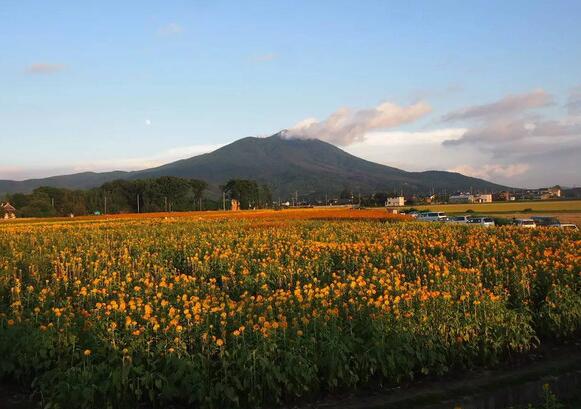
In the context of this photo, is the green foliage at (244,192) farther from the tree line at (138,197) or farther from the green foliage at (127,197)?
the green foliage at (127,197)

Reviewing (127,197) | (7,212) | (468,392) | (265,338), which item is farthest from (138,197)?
(468,392)

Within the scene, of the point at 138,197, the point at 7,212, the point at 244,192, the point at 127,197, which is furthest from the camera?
the point at 244,192

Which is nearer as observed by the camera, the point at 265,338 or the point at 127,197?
the point at 265,338

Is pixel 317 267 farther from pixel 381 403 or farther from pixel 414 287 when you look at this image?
pixel 381 403

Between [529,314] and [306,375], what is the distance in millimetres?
4187

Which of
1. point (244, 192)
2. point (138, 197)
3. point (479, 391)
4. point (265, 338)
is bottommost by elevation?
point (479, 391)

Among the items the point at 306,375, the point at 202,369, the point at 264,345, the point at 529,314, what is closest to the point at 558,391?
the point at 529,314

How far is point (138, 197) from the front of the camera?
111 meters

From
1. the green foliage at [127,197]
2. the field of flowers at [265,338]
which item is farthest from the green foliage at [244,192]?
the field of flowers at [265,338]

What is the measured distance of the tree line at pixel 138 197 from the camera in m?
102

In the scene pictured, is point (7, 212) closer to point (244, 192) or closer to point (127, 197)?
point (127, 197)

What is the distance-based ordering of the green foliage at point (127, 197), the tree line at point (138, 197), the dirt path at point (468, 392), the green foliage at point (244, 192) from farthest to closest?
the green foliage at point (244, 192), the green foliage at point (127, 197), the tree line at point (138, 197), the dirt path at point (468, 392)

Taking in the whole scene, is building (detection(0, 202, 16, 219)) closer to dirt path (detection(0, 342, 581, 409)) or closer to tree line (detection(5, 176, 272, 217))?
tree line (detection(5, 176, 272, 217))

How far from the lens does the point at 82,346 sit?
5617 mm
